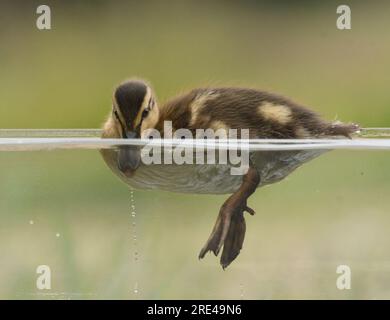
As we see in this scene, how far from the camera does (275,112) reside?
6.17 feet

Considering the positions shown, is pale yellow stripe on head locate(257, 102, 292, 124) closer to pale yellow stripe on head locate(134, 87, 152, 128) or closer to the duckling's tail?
the duckling's tail

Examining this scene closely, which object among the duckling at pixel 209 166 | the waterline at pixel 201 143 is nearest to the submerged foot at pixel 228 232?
the duckling at pixel 209 166

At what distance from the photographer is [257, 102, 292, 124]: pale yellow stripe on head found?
6.13 ft

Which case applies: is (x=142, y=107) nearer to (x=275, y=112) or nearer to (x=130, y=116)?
(x=130, y=116)

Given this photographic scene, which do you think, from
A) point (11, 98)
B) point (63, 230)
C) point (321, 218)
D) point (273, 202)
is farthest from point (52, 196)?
point (11, 98)

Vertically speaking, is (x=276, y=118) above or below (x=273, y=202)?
above

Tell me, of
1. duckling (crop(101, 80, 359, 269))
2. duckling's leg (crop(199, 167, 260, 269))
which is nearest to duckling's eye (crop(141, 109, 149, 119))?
duckling (crop(101, 80, 359, 269))

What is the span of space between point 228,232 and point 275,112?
13.7 inches

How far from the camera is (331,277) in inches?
70.3

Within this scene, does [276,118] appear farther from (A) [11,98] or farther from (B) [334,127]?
(A) [11,98]

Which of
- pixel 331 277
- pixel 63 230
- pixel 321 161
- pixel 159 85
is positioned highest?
pixel 159 85

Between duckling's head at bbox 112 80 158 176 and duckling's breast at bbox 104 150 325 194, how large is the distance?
0.08ft

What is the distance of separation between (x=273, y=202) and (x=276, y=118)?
24 centimetres

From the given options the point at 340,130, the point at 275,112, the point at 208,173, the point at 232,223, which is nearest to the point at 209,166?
the point at 208,173
